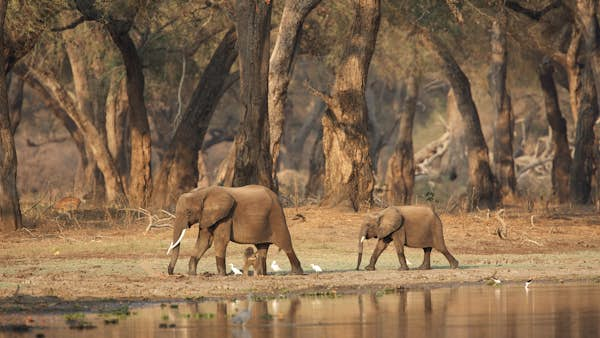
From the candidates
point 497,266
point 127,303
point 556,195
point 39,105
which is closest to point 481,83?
point 556,195

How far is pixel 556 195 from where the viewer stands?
40812mm

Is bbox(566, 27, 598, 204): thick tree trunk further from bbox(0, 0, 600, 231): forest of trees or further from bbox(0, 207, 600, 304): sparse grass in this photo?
bbox(0, 207, 600, 304): sparse grass

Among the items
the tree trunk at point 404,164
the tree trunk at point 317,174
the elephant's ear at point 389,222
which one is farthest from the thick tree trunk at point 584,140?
the elephant's ear at point 389,222

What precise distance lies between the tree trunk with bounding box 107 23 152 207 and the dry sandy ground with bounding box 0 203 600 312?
17.5ft

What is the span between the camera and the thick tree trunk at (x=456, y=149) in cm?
5738

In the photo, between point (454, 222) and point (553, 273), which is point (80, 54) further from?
point (553, 273)

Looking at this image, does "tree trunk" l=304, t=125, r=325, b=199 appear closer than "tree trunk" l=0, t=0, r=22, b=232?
No

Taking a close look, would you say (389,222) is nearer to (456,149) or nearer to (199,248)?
(199,248)

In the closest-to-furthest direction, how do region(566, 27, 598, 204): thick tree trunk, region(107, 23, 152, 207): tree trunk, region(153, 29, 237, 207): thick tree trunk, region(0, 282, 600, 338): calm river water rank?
region(0, 282, 600, 338): calm river water → region(107, 23, 152, 207): tree trunk → region(153, 29, 237, 207): thick tree trunk → region(566, 27, 598, 204): thick tree trunk

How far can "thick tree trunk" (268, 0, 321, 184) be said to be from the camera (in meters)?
29.6

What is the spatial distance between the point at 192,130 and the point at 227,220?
17206 millimetres

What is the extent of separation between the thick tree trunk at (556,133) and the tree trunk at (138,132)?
512 inches

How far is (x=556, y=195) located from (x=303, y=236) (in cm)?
1635

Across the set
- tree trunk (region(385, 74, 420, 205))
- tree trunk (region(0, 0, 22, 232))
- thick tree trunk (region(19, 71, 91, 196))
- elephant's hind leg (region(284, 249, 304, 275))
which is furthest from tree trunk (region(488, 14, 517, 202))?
elephant's hind leg (region(284, 249, 304, 275))
